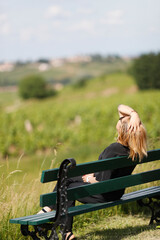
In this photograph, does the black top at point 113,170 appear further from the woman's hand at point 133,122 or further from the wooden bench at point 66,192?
the woman's hand at point 133,122

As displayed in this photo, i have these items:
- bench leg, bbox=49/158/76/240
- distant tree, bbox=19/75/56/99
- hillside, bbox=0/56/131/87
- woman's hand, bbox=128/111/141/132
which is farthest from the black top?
hillside, bbox=0/56/131/87

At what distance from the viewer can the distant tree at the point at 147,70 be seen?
37656 millimetres

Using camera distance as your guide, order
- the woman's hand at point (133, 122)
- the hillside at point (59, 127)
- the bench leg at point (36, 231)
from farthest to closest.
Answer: the hillside at point (59, 127), the woman's hand at point (133, 122), the bench leg at point (36, 231)

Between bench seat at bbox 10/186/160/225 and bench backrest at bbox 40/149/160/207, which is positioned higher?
bench backrest at bbox 40/149/160/207

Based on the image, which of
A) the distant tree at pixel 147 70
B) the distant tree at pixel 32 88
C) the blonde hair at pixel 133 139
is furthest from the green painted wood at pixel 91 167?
the distant tree at pixel 32 88

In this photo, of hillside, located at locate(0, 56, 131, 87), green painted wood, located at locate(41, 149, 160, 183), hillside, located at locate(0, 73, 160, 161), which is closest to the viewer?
green painted wood, located at locate(41, 149, 160, 183)

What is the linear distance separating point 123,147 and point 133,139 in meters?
0.15

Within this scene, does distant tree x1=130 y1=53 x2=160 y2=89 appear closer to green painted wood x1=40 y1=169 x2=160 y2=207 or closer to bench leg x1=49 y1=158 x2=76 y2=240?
green painted wood x1=40 y1=169 x2=160 y2=207

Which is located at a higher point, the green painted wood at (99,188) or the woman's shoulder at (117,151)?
the woman's shoulder at (117,151)

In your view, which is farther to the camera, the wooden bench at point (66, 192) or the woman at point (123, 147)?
the woman at point (123, 147)

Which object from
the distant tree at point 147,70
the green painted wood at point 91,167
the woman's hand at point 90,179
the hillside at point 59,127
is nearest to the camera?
the green painted wood at point 91,167

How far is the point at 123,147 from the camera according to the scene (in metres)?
3.54

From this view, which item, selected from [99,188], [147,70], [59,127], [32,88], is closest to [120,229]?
[99,188]

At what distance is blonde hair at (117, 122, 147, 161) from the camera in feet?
11.3
